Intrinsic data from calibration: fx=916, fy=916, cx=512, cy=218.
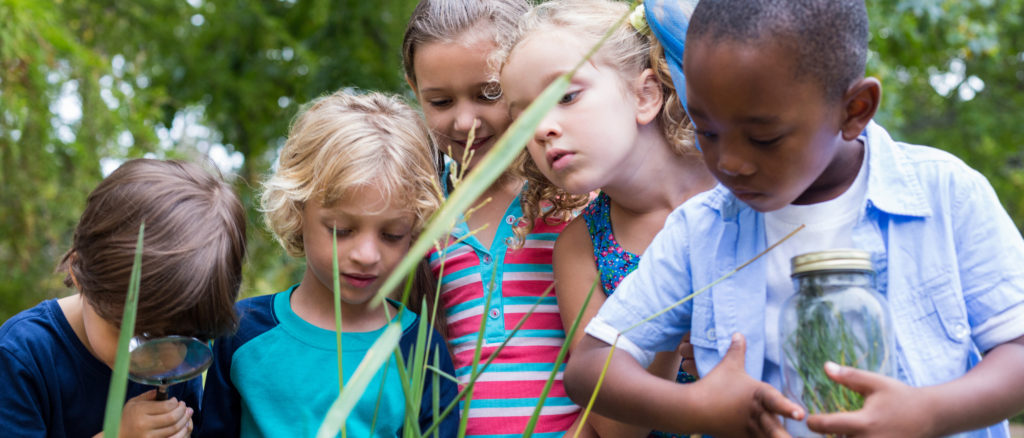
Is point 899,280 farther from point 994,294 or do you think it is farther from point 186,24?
point 186,24

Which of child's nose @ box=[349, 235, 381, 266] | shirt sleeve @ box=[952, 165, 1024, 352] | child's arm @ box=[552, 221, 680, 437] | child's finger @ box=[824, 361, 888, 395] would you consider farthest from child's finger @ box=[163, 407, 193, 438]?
shirt sleeve @ box=[952, 165, 1024, 352]

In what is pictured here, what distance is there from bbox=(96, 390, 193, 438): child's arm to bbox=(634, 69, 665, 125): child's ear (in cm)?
113

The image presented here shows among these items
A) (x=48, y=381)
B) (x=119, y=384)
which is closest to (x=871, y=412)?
(x=119, y=384)

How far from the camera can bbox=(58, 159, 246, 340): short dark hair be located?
1.80 m

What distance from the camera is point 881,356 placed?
1.15 m

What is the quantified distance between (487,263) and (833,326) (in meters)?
1.23

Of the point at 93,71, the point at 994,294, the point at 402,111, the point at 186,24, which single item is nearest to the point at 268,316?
the point at 402,111

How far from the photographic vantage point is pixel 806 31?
118 cm

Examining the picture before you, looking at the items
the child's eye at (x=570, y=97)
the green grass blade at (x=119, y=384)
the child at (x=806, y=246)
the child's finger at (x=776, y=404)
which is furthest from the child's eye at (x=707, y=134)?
the green grass blade at (x=119, y=384)

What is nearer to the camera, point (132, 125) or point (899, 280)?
point (899, 280)

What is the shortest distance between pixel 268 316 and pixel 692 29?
1257 millimetres

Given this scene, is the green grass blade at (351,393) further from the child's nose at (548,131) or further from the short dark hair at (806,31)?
the child's nose at (548,131)

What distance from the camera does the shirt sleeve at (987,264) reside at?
1252 millimetres

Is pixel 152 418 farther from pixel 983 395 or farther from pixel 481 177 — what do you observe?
pixel 983 395
